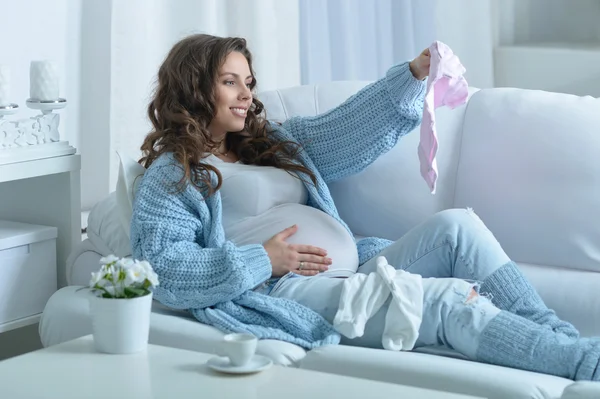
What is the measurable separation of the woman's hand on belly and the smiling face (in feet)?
1.00

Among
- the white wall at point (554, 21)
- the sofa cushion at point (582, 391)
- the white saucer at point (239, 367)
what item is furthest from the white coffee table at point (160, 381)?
the white wall at point (554, 21)

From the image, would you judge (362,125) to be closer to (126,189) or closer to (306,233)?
(306,233)

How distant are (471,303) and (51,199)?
1.14 m

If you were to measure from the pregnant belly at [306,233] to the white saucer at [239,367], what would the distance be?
0.57 meters

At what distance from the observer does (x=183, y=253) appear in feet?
6.50

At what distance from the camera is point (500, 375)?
1.63m

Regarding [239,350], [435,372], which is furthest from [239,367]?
[435,372]

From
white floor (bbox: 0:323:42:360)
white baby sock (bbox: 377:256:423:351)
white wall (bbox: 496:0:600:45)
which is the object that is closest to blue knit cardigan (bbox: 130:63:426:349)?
white baby sock (bbox: 377:256:423:351)

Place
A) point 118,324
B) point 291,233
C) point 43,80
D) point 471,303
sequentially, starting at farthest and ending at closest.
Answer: point 43,80
point 291,233
point 471,303
point 118,324

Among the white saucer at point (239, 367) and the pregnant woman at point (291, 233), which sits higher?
the pregnant woman at point (291, 233)

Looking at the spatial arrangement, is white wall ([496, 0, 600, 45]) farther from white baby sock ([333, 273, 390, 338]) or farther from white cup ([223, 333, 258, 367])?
white cup ([223, 333, 258, 367])

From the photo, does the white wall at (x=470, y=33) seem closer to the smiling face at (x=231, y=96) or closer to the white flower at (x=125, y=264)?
the smiling face at (x=231, y=96)

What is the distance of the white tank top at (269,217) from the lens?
2141 millimetres

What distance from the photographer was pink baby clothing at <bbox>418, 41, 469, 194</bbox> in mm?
2107
